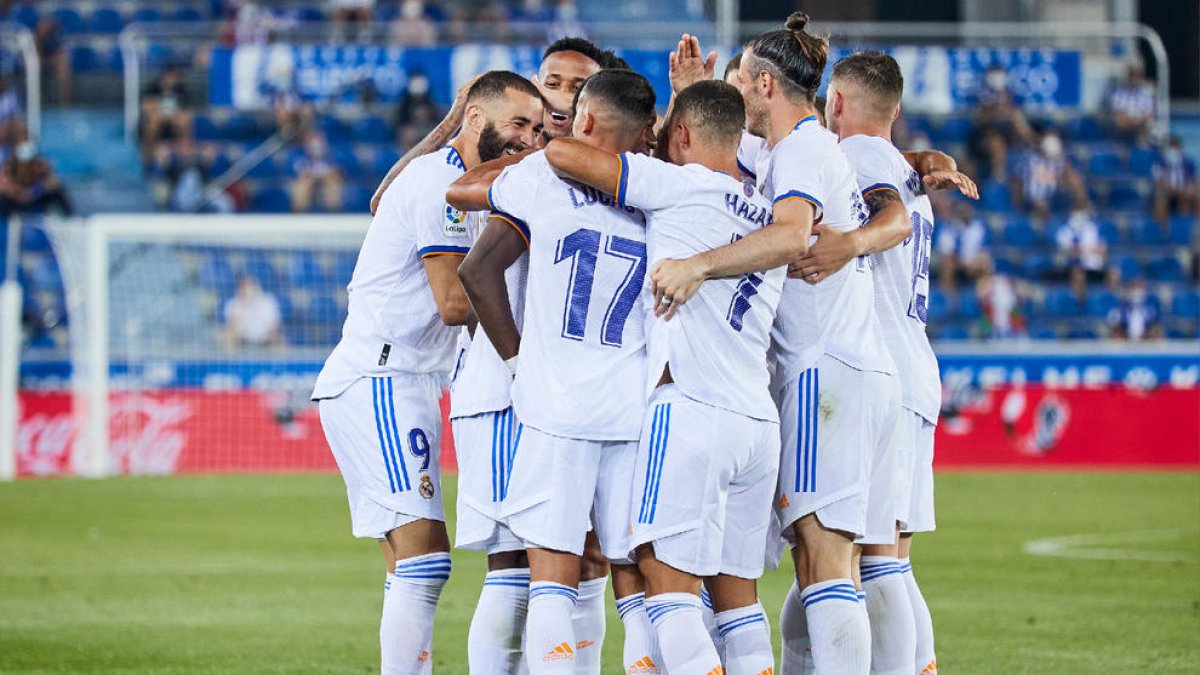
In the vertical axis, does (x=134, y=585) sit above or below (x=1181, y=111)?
below

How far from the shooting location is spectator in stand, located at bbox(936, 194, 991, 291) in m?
22.8

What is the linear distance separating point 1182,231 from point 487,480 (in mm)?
21330

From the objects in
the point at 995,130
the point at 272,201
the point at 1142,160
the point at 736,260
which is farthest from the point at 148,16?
the point at 736,260

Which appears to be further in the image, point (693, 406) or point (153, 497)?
point (153, 497)

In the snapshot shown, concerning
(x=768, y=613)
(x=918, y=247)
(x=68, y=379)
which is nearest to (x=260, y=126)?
(x=68, y=379)

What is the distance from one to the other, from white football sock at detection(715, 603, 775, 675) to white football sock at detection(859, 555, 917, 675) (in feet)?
1.84

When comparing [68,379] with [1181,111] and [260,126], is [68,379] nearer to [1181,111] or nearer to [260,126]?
[260,126]

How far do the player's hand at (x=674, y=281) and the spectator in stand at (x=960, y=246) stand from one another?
705 inches

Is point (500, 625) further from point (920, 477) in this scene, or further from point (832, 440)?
point (920, 477)

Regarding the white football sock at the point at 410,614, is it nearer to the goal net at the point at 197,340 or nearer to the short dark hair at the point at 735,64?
Result: the short dark hair at the point at 735,64

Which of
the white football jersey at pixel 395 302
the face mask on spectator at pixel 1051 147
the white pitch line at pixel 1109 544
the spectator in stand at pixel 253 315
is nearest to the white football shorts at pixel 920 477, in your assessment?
the white football jersey at pixel 395 302

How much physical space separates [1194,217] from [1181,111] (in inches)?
116

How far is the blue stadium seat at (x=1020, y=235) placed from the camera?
955 inches

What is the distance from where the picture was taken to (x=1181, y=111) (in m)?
27.2
